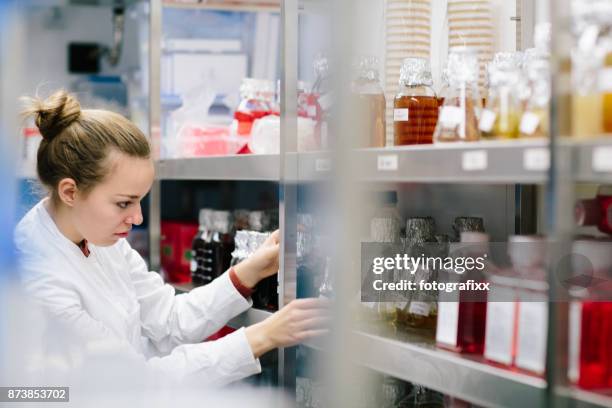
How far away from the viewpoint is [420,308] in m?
1.55

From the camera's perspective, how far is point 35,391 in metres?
1.65

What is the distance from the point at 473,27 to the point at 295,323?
0.75m

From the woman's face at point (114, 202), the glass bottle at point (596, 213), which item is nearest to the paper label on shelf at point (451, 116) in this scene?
the glass bottle at point (596, 213)

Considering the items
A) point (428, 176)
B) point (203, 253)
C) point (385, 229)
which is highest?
point (428, 176)

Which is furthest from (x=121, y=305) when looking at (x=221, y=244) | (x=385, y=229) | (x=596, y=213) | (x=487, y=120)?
(x=596, y=213)

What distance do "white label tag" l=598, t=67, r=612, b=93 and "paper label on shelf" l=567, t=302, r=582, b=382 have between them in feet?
1.03

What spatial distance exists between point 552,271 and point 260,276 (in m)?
0.90

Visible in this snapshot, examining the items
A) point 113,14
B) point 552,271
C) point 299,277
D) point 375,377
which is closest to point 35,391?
point 299,277

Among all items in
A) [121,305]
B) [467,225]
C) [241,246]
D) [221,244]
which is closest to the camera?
[467,225]

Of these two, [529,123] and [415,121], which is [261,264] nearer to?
[415,121]

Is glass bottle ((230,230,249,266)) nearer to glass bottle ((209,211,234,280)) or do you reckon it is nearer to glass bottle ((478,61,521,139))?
glass bottle ((209,211,234,280))

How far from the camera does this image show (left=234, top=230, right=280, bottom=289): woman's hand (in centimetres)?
185

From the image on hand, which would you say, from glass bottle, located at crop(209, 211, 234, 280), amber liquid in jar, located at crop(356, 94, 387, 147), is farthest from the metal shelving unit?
glass bottle, located at crop(209, 211, 234, 280)

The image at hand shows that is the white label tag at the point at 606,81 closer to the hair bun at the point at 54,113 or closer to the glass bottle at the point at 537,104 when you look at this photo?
the glass bottle at the point at 537,104
